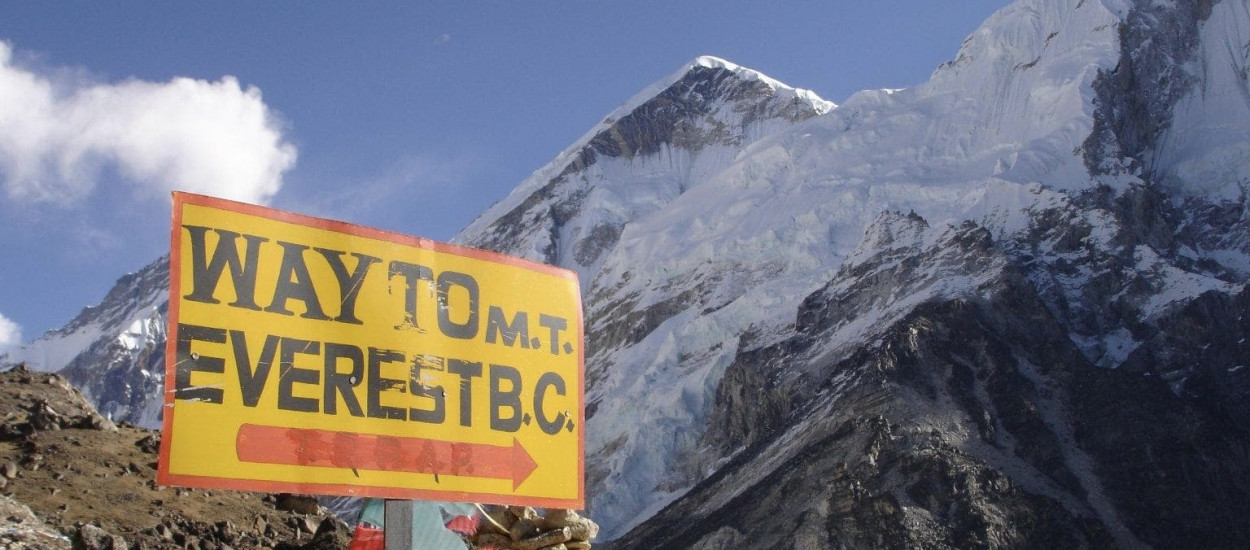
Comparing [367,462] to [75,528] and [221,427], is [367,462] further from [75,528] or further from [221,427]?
[75,528]

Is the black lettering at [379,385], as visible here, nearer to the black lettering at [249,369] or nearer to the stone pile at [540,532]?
the black lettering at [249,369]

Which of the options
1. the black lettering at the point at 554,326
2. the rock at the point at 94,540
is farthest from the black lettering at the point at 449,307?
the rock at the point at 94,540

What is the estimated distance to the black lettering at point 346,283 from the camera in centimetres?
709

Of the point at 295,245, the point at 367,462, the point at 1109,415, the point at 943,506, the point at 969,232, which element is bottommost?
the point at 367,462

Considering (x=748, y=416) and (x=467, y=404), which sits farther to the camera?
(x=748, y=416)

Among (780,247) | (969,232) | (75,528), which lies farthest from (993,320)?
(75,528)

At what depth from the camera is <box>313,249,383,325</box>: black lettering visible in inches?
279

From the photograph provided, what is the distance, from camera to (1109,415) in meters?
105

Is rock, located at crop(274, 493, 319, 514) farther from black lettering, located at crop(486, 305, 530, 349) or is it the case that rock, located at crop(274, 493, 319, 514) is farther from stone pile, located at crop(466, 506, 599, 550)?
black lettering, located at crop(486, 305, 530, 349)

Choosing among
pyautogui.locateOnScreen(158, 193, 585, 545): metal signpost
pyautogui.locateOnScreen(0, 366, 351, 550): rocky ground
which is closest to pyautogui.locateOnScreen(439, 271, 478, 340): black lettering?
pyautogui.locateOnScreen(158, 193, 585, 545): metal signpost

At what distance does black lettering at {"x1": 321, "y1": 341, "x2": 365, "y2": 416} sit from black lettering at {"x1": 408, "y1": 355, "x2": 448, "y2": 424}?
0.27m

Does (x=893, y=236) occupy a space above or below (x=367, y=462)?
above

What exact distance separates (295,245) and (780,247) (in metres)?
141

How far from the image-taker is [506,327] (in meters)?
7.70
